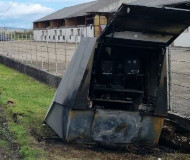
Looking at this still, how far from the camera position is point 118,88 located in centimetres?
697

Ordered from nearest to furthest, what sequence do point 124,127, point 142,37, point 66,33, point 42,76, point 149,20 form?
point 149,20, point 142,37, point 124,127, point 42,76, point 66,33

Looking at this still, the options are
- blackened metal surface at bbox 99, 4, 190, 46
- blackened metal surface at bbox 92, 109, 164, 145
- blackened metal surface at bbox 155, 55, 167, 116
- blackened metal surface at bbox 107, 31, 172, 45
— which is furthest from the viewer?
blackened metal surface at bbox 155, 55, 167, 116

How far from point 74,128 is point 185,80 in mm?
7358

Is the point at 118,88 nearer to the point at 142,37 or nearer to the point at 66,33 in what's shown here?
the point at 142,37

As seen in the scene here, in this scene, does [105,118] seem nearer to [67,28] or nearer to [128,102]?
[128,102]

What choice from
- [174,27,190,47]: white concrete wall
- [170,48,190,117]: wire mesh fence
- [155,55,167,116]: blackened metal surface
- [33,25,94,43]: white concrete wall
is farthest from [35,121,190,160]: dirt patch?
[33,25,94,43]: white concrete wall

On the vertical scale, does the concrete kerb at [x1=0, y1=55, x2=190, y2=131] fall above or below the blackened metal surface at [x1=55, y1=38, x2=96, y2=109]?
below

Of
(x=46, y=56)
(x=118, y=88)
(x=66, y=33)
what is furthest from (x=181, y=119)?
(x=66, y=33)

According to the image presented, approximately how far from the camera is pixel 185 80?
521 inches

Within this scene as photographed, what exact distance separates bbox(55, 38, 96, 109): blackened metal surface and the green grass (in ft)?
3.08

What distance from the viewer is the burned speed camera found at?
658 cm

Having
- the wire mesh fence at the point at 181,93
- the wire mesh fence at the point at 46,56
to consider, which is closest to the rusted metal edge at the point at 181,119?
the wire mesh fence at the point at 181,93

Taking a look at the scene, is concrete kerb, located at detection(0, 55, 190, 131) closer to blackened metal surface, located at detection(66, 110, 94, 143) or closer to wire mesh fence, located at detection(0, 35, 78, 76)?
wire mesh fence, located at detection(0, 35, 78, 76)

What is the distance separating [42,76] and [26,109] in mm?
5812
